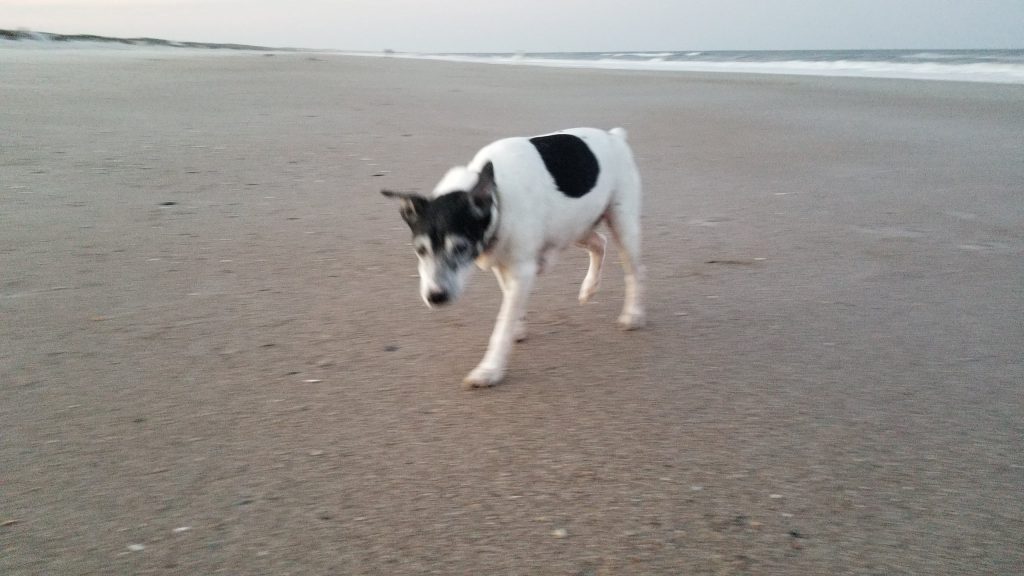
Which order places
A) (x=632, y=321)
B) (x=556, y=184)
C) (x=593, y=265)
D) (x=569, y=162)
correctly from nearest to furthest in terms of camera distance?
(x=556, y=184) < (x=569, y=162) < (x=632, y=321) < (x=593, y=265)

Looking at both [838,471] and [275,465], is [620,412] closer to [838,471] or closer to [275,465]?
[838,471]

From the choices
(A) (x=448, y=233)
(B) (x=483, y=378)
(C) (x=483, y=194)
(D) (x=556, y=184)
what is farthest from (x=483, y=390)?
(D) (x=556, y=184)

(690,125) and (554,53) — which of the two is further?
(554,53)

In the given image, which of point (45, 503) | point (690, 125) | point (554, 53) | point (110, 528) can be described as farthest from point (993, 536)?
point (554, 53)

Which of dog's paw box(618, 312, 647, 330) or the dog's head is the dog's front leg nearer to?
the dog's head

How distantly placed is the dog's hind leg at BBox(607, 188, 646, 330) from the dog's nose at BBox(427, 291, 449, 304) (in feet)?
4.49

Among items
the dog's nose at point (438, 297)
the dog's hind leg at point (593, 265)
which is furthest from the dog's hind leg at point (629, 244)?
the dog's nose at point (438, 297)

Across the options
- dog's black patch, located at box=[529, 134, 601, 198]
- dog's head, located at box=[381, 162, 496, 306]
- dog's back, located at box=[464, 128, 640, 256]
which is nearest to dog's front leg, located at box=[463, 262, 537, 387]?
dog's back, located at box=[464, 128, 640, 256]

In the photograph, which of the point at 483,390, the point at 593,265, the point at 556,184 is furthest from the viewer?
the point at 593,265

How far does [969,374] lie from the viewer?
342cm

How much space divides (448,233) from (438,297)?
0.28 m

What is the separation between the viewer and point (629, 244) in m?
4.29

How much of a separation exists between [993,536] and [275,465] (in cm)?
240

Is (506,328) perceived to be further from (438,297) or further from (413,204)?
(413,204)
